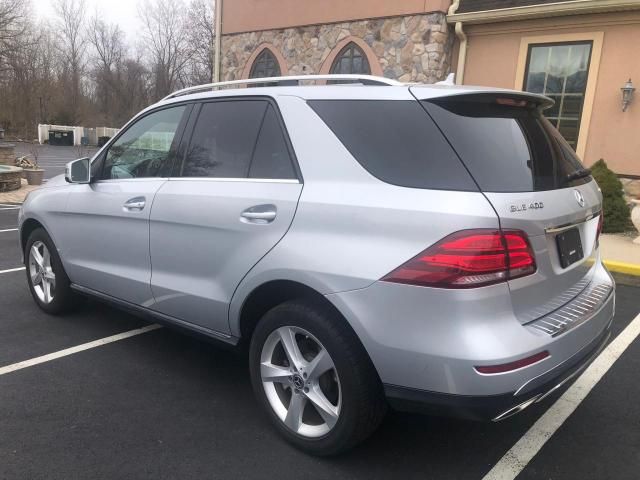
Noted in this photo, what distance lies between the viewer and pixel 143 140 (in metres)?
3.74

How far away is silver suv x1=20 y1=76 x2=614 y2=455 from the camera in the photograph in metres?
2.12

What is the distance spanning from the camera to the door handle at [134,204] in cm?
339

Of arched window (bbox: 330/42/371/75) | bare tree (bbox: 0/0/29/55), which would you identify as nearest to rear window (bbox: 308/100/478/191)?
arched window (bbox: 330/42/371/75)

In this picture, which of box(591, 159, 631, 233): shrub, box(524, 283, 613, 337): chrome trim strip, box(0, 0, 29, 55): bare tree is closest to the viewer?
box(524, 283, 613, 337): chrome trim strip

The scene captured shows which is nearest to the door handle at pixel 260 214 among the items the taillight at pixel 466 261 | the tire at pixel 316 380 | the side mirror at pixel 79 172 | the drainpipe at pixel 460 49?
the tire at pixel 316 380

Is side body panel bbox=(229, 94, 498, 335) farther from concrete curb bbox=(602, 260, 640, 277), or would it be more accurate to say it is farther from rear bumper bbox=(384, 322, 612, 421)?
concrete curb bbox=(602, 260, 640, 277)

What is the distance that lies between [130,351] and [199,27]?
1993 inches

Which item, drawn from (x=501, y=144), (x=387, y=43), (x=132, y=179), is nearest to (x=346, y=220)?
(x=501, y=144)

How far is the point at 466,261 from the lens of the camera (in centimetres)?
209

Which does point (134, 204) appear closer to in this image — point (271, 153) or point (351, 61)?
point (271, 153)

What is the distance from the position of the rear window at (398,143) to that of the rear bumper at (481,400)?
841mm

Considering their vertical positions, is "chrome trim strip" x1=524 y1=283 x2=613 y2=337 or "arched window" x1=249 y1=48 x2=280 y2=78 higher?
"arched window" x1=249 y1=48 x2=280 y2=78

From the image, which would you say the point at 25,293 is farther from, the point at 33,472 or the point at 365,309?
the point at 365,309

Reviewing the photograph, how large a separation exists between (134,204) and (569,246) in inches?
101
